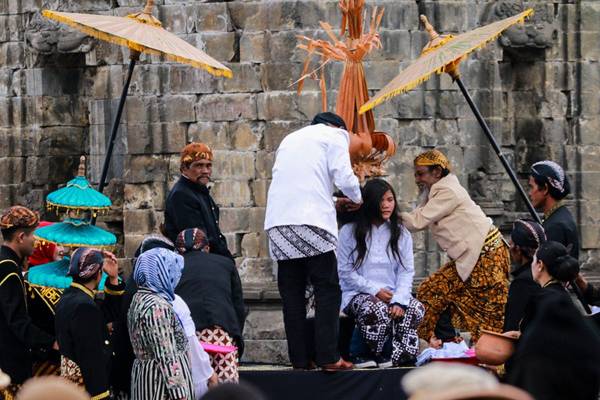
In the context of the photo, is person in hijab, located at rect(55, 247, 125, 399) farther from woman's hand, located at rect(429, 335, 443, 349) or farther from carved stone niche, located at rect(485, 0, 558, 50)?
carved stone niche, located at rect(485, 0, 558, 50)

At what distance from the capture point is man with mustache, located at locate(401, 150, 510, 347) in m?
12.4

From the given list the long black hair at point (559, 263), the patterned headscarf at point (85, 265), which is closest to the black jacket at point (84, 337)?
the patterned headscarf at point (85, 265)

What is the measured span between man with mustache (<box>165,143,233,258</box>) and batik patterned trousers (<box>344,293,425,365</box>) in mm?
1143

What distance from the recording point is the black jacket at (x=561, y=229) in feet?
38.7

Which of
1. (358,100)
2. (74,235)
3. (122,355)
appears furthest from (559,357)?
(358,100)

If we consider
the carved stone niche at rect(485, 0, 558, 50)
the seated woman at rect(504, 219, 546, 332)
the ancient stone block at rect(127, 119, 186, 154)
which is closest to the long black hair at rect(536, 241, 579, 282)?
the seated woman at rect(504, 219, 546, 332)

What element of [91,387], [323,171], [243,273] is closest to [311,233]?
[323,171]

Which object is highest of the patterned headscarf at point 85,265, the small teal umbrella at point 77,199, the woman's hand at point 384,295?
the small teal umbrella at point 77,199

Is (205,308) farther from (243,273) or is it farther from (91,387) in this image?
(243,273)

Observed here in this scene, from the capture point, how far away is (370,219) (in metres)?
12.1

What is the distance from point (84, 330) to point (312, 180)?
2.15 m

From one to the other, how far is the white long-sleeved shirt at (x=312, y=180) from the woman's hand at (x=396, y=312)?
34.6 inches

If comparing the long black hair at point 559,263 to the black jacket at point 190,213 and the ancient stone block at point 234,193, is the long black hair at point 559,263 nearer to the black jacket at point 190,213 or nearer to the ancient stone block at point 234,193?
the black jacket at point 190,213

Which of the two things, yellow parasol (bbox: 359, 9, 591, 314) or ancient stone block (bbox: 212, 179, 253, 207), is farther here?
ancient stone block (bbox: 212, 179, 253, 207)
